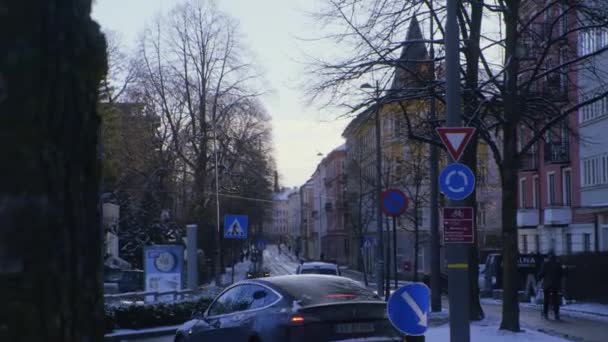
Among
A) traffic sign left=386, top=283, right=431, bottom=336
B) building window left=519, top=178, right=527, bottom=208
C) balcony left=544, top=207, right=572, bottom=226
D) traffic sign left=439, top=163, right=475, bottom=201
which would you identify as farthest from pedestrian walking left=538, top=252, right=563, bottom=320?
building window left=519, top=178, right=527, bottom=208

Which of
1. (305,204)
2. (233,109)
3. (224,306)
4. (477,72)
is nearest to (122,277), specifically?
(233,109)

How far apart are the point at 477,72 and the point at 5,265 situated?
17652mm

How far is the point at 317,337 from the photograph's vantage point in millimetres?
10047

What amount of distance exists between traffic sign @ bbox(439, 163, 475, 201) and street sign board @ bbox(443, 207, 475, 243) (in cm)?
20

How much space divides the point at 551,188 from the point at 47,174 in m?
46.2

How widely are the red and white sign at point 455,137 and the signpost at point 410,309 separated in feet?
11.7

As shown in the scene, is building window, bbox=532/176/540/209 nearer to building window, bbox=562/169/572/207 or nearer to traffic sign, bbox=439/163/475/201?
building window, bbox=562/169/572/207

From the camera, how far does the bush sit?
19.9m

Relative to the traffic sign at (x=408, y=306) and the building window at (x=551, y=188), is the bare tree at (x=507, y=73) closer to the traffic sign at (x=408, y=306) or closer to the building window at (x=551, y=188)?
the traffic sign at (x=408, y=306)

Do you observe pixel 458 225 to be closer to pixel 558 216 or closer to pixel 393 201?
pixel 393 201

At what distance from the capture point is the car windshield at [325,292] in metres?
10.4

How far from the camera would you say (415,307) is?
9070mm

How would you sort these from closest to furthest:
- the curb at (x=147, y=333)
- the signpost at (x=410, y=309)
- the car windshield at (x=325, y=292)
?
the signpost at (x=410, y=309), the car windshield at (x=325, y=292), the curb at (x=147, y=333)

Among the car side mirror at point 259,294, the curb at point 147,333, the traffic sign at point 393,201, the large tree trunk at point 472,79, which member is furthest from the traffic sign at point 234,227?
the car side mirror at point 259,294
